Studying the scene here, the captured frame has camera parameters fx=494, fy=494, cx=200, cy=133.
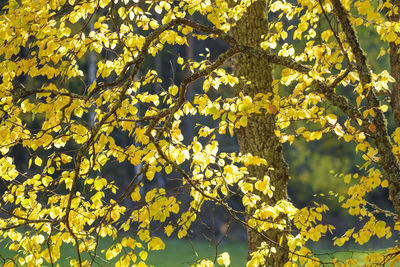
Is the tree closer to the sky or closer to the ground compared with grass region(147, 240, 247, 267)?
closer to the sky

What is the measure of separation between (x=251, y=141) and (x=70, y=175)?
78.6 inches

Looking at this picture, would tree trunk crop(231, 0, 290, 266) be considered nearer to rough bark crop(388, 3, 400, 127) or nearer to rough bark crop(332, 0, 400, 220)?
rough bark crop(388, 3, 400, 127)

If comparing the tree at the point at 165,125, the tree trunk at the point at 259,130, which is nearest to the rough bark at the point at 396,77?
the tree at the point at 165,125

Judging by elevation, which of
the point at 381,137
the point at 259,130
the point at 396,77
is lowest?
the point at 381,137

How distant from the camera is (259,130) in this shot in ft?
17.3

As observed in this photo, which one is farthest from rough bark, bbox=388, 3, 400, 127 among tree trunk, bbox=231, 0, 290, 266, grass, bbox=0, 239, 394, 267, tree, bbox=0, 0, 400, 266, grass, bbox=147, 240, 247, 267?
grass, bbox=147, 240, 247, 267

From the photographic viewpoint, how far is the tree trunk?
17.1 ft

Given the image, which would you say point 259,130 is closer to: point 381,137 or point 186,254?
point 381,137

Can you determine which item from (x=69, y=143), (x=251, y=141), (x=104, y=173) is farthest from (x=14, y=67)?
(x=104, y=173)

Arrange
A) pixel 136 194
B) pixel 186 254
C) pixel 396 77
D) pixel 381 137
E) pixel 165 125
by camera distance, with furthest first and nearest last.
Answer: pixel 186 254, pixel 396 77, pixel 165 125, pixel 136 194, pixel 381 137

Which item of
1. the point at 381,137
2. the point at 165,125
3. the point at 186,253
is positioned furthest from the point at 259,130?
the point at 186,253

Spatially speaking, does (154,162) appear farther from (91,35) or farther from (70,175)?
(91,35)

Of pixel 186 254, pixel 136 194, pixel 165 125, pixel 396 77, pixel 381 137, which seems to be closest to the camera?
pixel 381 137

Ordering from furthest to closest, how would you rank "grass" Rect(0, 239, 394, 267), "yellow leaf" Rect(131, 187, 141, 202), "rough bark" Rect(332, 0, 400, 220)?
"grass" Rect(0, 239, 394, 267) < "yellow leaf" Rect(131, 187, 141, 202) < "rough bark" Rect(332, 0, 400, 220)
